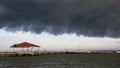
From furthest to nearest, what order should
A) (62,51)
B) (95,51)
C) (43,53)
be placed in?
(95,51) < (62,51) < (43,53)

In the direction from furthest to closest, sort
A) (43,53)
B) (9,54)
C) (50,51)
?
1. (50,51)
2. (43,53)
3. (9,54)

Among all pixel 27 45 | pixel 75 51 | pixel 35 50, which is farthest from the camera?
pixel 75 51

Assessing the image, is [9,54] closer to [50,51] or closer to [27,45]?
[27,45]

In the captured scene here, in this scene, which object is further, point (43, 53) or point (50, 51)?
point (50, 51)

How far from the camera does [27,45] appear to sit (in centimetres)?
8700

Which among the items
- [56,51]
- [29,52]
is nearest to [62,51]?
[56,51]

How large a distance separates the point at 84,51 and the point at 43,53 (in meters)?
42.1

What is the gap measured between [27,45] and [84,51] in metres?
70.0

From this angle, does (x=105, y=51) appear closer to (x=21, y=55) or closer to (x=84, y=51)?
(x=84, y=51)

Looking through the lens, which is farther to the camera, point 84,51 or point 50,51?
point 84,51

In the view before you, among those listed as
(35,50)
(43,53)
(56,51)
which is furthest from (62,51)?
(35,50)

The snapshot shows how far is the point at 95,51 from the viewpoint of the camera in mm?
160500

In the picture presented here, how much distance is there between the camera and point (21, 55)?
97.1 m

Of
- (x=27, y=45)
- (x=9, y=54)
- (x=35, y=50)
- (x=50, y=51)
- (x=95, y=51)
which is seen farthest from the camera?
(x=95, y=51)
